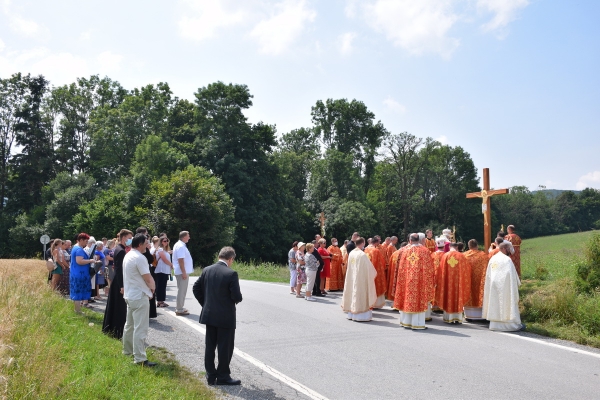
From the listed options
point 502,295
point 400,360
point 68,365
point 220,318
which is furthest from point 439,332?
point 68,365

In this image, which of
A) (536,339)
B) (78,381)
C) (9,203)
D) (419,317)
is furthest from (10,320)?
(9,203)

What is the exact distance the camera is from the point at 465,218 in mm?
63406

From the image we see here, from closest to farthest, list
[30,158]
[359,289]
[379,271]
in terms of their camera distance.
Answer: [359,289] < [379,271] < [30,158]

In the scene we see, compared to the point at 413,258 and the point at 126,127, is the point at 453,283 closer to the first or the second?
the point at 413,258

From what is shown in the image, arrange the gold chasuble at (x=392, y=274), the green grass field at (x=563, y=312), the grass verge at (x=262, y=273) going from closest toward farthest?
the green grass field at (x=563, y=312) < the gold chasuble at (x=392, y=274) < the grass verge at (x=262, y=273)

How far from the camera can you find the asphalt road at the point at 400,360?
6605mm

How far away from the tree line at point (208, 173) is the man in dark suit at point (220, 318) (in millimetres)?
29609

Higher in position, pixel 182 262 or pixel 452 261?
pixel 452 261

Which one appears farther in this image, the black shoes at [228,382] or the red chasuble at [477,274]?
the red chasuble at [477,274]

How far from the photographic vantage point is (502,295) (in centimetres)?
1080

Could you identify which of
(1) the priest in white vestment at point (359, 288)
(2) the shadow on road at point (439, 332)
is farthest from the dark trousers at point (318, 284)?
(2) the shadow on road at point (439, 332)

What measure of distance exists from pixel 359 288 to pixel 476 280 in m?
2.86

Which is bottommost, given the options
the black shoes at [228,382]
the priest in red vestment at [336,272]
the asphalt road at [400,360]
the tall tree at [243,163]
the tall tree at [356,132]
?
the black shoes at [228,382]

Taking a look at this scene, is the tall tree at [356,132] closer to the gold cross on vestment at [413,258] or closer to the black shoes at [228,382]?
the gold cross on vestment at [413,258]
